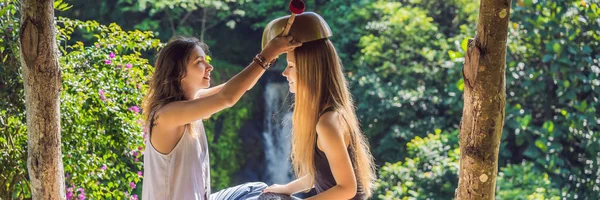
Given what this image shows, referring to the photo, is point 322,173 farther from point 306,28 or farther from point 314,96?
point 306,28

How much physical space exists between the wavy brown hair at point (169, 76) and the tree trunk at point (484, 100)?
2.76 ft

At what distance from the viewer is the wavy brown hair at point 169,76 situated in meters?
2.45

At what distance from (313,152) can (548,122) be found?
436 cm

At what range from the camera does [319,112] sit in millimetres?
2402

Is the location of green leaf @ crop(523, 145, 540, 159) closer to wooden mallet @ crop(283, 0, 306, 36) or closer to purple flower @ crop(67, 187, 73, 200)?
purple flower @ crop(67, 187, 73, 200)

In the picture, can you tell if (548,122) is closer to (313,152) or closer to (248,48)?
(313,152)

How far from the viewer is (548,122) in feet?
20.9

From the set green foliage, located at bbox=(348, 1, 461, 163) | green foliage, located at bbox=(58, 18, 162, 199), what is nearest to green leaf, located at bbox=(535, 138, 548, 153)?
green foliage, located at bbox=(348, 1, 461, 163)

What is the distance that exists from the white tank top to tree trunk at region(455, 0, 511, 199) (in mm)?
815

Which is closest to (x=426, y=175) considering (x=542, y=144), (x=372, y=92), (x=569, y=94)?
(x=542, y=144)

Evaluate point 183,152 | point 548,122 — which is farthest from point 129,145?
point 548,122

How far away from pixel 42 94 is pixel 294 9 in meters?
1.03

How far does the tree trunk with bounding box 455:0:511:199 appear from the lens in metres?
2.39

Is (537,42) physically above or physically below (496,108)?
above
